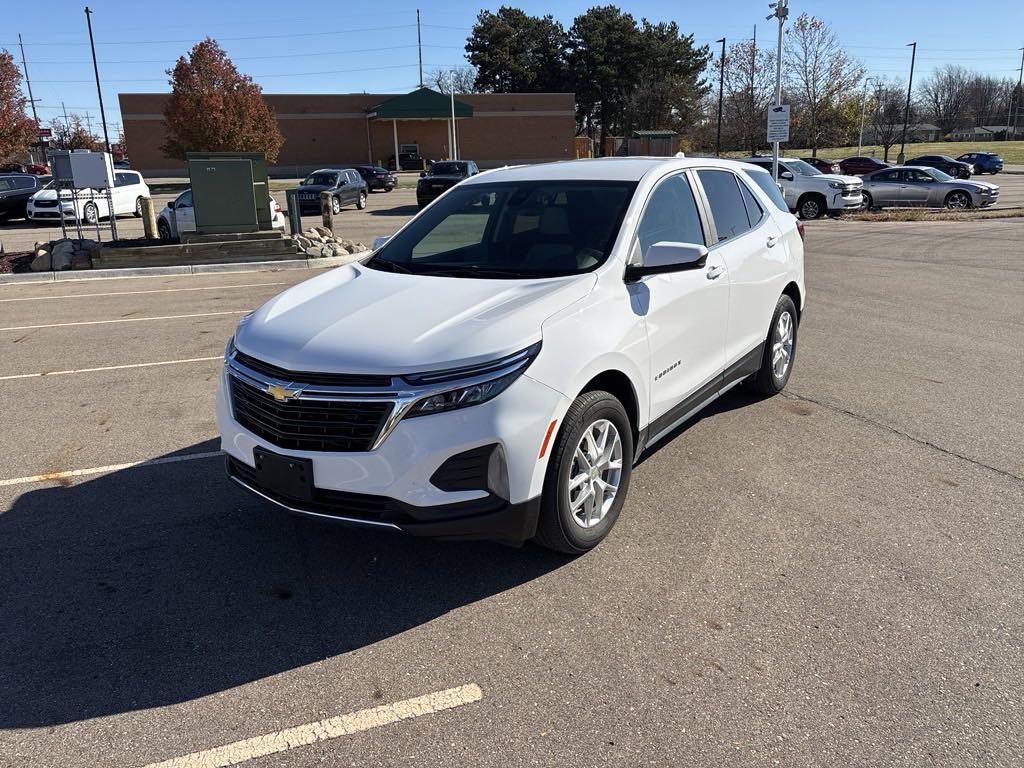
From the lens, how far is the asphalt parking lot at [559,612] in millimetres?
2709

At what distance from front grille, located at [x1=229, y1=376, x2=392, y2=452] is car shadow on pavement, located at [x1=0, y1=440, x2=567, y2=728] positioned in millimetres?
451

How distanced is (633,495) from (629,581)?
0.93 m

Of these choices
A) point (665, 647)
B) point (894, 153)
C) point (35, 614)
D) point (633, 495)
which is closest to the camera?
point (665, 647)

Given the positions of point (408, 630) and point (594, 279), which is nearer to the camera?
point (408, 630)

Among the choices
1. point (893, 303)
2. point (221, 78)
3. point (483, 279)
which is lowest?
point (893, 303)

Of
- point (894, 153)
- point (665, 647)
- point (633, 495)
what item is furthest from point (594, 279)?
point (894, 153)

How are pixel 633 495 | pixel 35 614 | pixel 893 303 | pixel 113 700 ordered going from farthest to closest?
pixel 893 303 < pixel 633 495 < pixel 35 614 < pixel 113 700

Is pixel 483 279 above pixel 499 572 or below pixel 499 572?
above

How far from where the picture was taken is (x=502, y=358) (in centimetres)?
324

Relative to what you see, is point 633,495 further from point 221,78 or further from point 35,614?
point 221,78

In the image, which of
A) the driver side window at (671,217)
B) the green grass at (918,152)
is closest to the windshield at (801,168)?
the driver side window at (671,217)

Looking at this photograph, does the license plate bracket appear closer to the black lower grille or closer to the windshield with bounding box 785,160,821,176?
the black lower grille

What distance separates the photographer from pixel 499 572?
376cm

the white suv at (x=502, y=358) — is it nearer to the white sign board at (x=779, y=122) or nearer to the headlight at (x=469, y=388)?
the headlight at (x=469, y=388)
